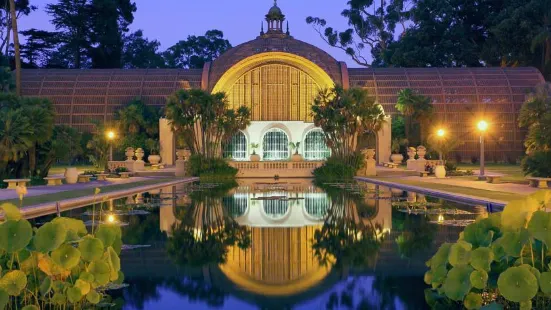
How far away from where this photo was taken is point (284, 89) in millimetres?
57344

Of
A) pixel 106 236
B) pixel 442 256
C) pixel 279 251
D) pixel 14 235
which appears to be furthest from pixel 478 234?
pixel 14 235

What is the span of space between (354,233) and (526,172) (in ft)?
62.3

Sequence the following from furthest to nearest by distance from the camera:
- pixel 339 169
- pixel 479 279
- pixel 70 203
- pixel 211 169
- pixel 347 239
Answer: pixel 211 169, pixel 339 169, pixel 70 203, pixel 347 239, pixel 479 279

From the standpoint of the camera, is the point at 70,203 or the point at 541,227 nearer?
the point at 541,227

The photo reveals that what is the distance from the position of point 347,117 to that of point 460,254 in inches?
1357

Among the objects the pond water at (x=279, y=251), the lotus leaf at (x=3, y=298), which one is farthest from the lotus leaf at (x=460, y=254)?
the lotus leaf at (x=3, y=298)

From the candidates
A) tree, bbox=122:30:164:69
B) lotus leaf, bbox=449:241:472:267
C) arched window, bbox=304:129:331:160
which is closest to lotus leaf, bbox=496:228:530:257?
lotus leaf, bbox=449:241:472:267

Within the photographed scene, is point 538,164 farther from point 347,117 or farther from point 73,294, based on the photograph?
point 73,294

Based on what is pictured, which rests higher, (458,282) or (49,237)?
(49,237)

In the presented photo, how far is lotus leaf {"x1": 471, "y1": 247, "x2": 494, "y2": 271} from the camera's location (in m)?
8.13

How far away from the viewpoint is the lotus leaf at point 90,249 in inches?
336

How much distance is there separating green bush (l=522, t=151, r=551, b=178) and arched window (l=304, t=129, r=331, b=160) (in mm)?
25633

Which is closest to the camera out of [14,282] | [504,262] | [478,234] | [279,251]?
[14,282]

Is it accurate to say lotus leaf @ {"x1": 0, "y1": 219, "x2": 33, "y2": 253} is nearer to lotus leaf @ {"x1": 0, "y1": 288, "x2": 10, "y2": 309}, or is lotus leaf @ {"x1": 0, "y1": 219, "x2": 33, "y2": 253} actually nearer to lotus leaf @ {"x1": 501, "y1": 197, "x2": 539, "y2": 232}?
lotus leaf @ {"x1": 0, "y1": 288, "x2": 10, "y2": 309}
